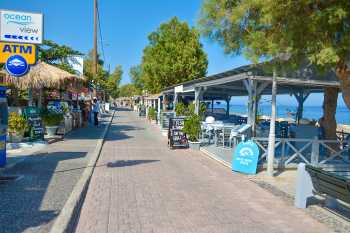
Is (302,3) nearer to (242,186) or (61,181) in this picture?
(242,186)

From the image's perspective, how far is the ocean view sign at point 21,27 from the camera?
27.0ft

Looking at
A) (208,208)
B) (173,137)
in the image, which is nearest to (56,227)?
(208,208)

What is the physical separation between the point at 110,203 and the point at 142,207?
2.09ft

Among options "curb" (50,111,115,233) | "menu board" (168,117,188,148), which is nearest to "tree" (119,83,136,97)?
"menu board" (168,117,188,148)

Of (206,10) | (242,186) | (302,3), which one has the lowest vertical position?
(242,186)

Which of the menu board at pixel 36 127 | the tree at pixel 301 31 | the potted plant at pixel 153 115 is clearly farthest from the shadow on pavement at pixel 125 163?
the potted plant at pixel 153 115

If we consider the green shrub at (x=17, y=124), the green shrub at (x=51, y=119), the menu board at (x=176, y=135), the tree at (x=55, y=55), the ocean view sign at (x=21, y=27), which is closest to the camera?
the ocean view sign at (x=21, y=27)

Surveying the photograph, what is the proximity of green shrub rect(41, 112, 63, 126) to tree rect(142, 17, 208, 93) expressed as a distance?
17361 millimetres

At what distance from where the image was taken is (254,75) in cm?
959

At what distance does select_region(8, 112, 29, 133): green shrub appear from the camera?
1179cm

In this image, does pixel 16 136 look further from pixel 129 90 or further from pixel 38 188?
pixel 129 90

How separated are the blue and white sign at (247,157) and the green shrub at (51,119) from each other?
863 cm

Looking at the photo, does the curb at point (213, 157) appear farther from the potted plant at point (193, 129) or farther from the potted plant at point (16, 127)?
the potted plant at point (16, 127)

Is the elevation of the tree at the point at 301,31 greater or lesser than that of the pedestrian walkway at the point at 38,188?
greater
